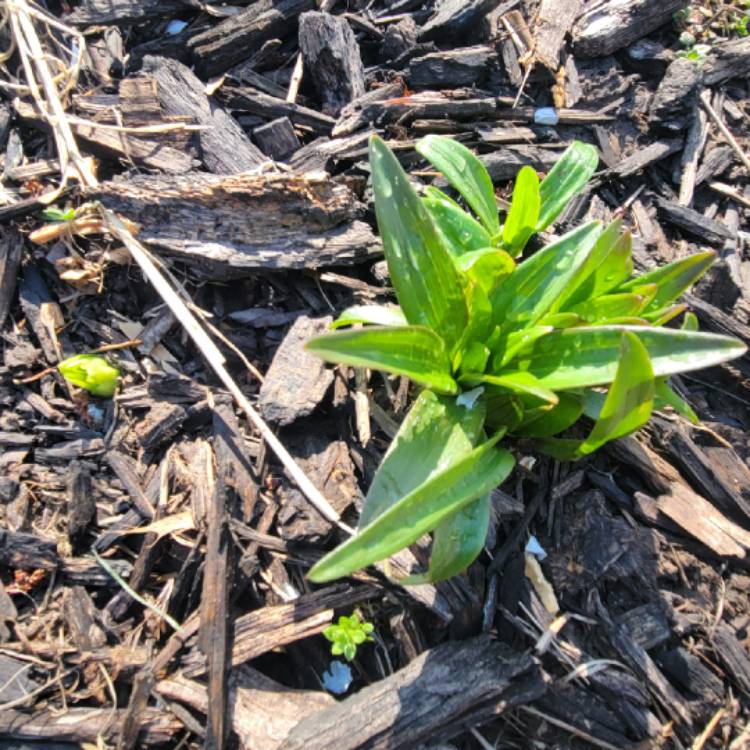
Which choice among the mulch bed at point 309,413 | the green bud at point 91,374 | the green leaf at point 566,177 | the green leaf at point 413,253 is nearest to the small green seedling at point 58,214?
the mulch bed at point 309,413

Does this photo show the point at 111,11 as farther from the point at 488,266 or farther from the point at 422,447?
the point at 422,447

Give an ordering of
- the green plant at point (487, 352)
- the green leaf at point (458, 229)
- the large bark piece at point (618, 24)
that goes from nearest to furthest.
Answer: the green plant at point (487, 352) → the green leaf at point (458, 229) → the large bark piece at point (618, 24)

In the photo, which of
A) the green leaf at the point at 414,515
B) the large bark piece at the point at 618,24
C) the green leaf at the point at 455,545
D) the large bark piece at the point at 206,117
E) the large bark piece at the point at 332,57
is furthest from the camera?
the large bark piece at the point at 618,24

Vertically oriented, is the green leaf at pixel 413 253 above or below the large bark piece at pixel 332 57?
below

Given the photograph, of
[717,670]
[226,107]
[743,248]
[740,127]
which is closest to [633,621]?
[717,670]

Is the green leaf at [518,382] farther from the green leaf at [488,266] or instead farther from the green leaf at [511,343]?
the green leaf at [488,266]

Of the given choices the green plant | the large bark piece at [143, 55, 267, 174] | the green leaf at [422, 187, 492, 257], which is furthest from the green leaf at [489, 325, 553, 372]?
the large bark piece at [143, 55, 267, 174]
